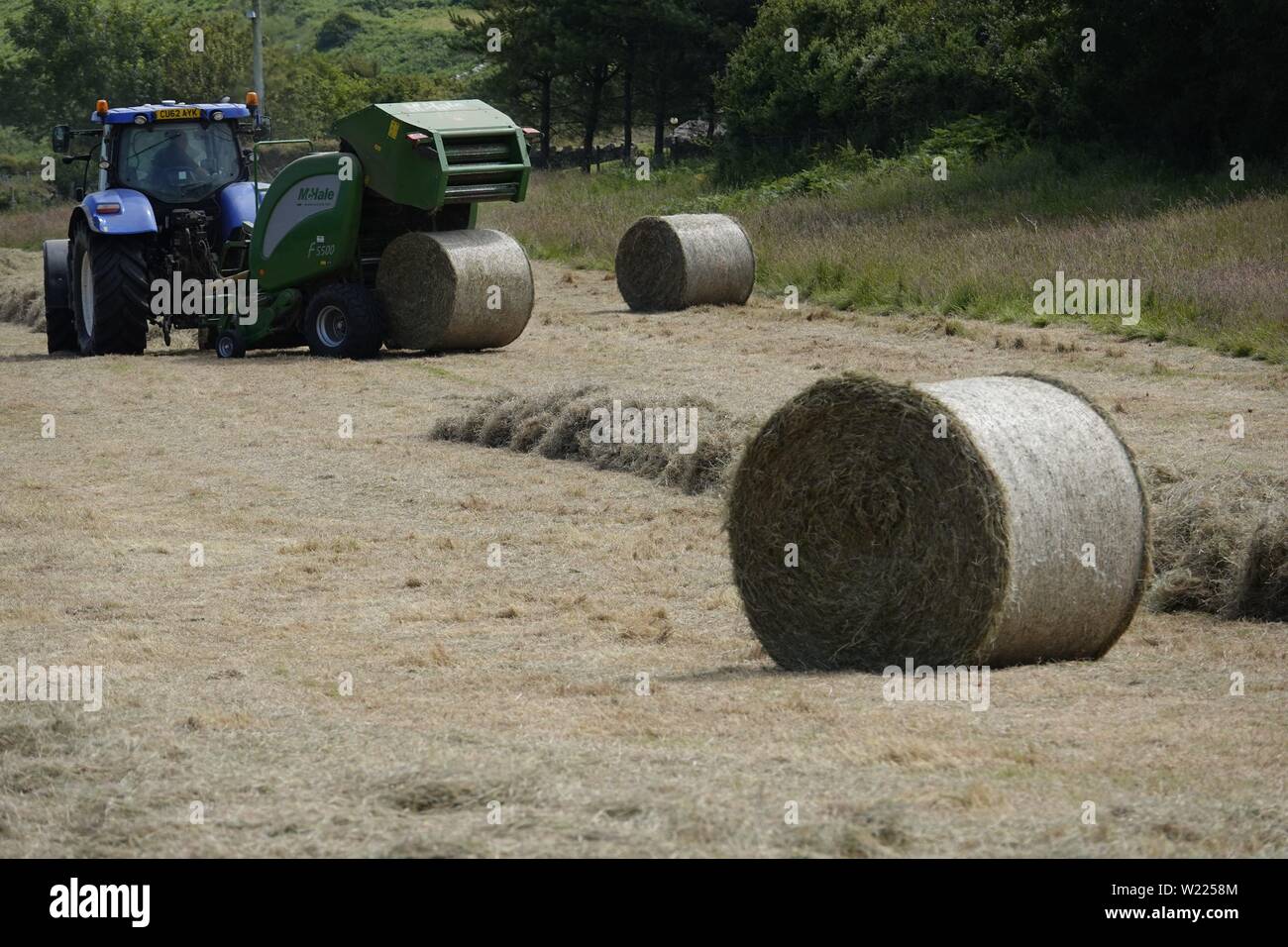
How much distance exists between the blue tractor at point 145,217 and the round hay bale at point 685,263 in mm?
5038

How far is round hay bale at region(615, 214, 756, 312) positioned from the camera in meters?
22.8

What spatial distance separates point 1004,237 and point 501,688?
17.3 m

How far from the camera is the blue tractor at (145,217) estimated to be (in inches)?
765

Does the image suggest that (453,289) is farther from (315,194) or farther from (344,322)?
(315,194)

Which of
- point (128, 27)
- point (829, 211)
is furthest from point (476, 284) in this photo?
point (128, 27)

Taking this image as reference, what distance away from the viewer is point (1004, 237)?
23375mm

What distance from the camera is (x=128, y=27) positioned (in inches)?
2581

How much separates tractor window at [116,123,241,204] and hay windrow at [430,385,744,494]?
7.05m

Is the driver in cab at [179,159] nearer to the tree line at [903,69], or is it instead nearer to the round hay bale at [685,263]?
the round hay bale at [685,263]

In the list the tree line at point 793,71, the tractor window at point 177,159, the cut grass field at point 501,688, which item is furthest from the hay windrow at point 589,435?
the tree line at point 793,71

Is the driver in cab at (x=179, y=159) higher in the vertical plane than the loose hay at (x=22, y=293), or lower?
higher

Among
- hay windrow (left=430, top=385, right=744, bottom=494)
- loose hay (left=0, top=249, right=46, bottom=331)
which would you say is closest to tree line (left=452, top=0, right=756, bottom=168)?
loose hay (left=0, top=249, right=46, bottom=331)

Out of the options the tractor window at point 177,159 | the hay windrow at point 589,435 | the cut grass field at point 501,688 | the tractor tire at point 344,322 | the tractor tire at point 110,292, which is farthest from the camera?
the tractor window at point 177,159
